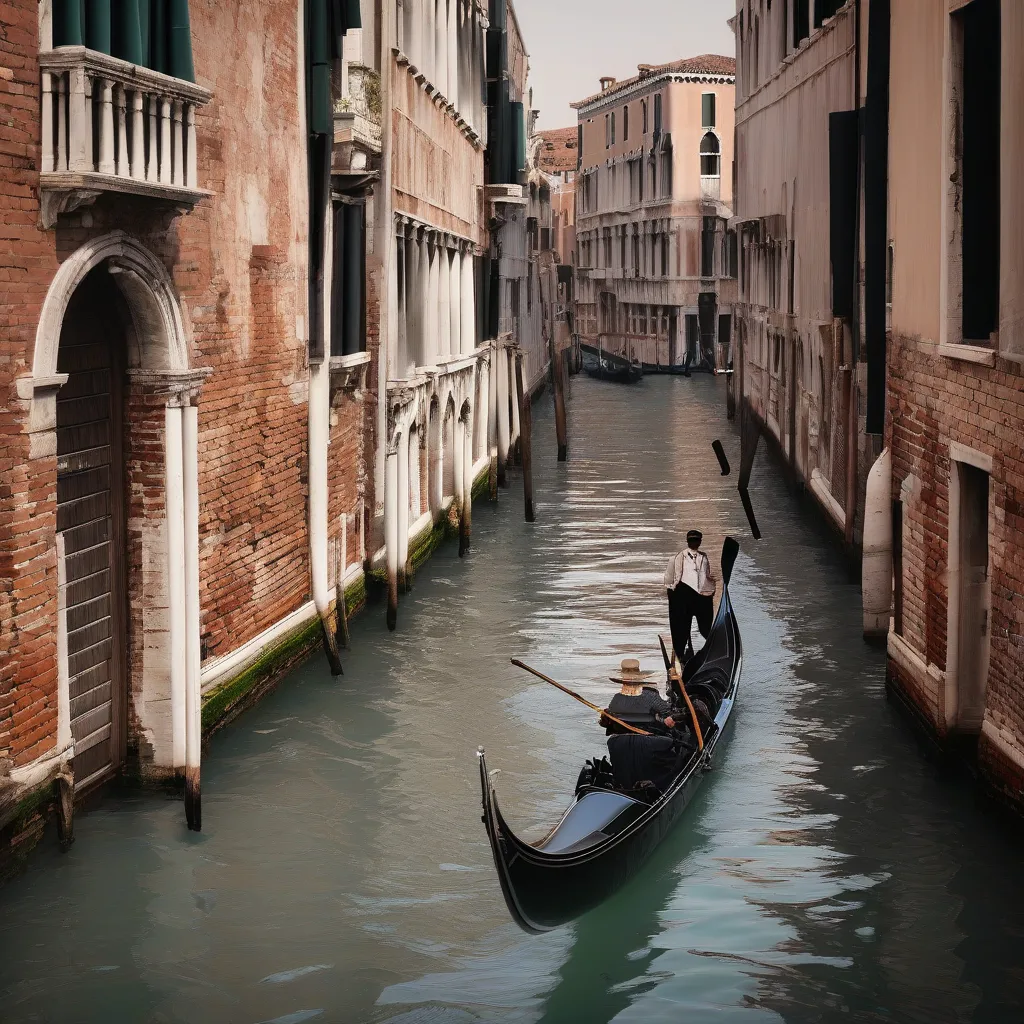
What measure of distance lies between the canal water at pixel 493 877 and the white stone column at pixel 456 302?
6.15 meters

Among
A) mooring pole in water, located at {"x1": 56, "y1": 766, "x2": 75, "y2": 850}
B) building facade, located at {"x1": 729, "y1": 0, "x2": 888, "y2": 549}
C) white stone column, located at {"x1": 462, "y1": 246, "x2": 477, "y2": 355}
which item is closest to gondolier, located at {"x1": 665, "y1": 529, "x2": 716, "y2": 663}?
building facade, located at {"x1": 729, "y1": 0, "x2": 888, "y2": 549}

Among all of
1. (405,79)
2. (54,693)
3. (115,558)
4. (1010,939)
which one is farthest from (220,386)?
(405,79)

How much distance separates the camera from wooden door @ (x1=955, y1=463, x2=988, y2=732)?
7.76 meters

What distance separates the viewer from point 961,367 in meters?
7.73

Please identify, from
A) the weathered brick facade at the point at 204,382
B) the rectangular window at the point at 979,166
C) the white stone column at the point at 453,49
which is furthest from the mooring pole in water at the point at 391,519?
the white stone column at the point at 453,49

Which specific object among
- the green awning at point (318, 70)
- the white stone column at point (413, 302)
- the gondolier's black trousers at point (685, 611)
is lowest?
the gondolier's black trousers at point (685, 611)

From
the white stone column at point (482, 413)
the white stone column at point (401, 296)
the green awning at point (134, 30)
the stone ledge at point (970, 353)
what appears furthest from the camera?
the white stone column at point (482, 413)

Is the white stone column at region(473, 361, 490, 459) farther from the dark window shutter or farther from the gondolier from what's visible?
the gondolier

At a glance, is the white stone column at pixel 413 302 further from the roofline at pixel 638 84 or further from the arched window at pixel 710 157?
the arched window at pixel 710 157

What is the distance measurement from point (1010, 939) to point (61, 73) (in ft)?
15.1

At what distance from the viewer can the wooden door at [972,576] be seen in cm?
776

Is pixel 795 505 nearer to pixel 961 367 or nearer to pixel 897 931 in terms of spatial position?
pixel 961 367

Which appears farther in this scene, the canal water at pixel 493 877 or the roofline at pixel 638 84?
the roofline at pixel 638 84

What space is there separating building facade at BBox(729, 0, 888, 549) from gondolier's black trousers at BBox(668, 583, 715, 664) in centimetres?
A: 156
